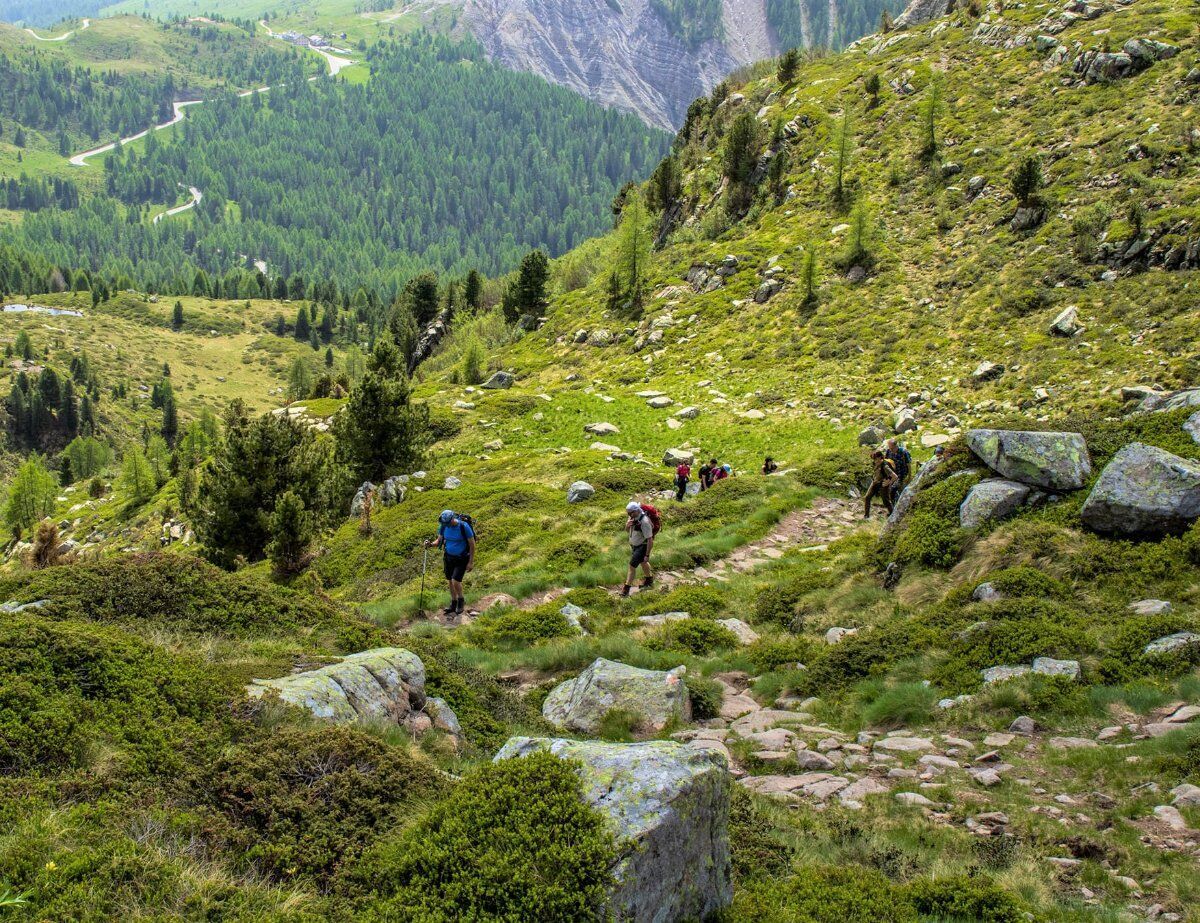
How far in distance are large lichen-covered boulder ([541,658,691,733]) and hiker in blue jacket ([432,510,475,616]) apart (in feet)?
20.9

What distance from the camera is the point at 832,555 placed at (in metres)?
19.9

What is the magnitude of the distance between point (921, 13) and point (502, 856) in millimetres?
100466

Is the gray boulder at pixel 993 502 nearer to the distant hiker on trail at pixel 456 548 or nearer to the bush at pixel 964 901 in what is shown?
the bush at pixel 964 901

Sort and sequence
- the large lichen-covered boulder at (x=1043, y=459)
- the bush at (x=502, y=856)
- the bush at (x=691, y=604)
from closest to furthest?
the bush at (x=502, y=856), the large lichen-covered boulder at (x=1043, y=459), the bush at (x=691, y=604)

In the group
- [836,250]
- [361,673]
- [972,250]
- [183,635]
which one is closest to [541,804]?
[361,673]

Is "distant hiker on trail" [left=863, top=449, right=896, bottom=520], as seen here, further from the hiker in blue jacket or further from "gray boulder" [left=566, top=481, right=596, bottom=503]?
the hiker in blue jacket

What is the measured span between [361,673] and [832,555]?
14255 millimetres

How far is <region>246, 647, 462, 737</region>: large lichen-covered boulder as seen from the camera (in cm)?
835

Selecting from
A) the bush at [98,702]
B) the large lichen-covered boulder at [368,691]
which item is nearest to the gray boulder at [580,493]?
the large lichen-covered boulder at [368,691]

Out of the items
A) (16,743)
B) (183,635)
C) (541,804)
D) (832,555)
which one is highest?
(16,743)

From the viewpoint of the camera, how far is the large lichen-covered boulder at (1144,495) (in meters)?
12.0

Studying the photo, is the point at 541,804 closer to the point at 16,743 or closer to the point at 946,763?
the point at 16,743

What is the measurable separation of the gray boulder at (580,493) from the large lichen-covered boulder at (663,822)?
2261 centimetres

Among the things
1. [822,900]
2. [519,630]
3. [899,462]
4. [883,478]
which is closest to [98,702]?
[822,900]
